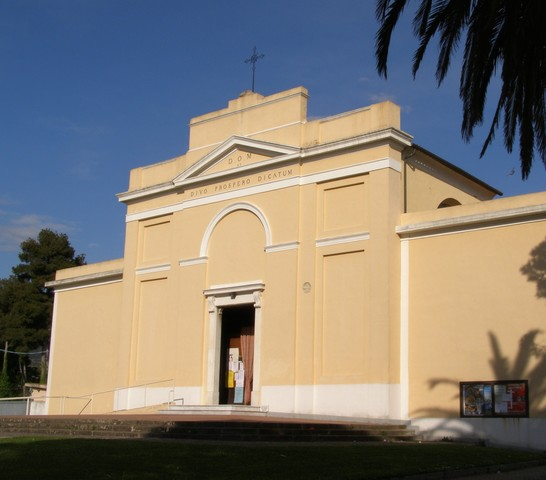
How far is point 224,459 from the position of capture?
1475cm

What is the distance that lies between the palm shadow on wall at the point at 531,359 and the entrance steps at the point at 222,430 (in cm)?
256

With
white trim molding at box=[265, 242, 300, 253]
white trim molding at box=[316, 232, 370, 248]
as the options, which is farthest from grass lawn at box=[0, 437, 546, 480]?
white trim molding at box=[265, 242, 300, 253]

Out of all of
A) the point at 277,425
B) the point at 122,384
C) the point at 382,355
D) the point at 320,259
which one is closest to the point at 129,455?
the point at 277,425

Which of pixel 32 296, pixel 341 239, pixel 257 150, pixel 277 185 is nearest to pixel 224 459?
pixel 341 239

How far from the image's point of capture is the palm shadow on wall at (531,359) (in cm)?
2098

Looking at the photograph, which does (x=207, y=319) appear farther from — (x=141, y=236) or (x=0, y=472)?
(x=0, y=472)

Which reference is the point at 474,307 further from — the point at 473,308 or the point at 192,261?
the point at 192,261

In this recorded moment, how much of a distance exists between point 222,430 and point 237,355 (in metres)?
8.88

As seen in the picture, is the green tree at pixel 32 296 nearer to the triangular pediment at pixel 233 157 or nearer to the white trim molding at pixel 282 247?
Result: the triangular pediment at pixel 233 157

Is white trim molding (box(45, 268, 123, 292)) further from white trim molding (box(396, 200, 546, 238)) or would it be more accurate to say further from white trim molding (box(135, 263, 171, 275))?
white trim molding (box(396, 200, 546, 238))

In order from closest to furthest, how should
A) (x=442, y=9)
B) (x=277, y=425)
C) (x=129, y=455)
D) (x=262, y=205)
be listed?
(x=442, y=9), (x=129, y=455), (x=277, y=425), (x=262, y=205)

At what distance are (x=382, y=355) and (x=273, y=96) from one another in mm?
9920

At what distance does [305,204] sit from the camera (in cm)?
2620

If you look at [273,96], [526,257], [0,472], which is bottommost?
[0,472]
